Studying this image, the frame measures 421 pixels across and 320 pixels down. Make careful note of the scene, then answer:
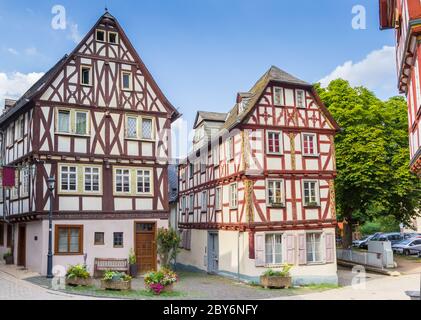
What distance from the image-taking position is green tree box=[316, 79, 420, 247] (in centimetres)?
3244

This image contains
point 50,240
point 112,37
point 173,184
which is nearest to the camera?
point 50,240

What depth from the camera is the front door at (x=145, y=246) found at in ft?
80.5

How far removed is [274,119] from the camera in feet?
86.9

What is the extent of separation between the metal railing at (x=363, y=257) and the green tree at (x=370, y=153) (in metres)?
2.55

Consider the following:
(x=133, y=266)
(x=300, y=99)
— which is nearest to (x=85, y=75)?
(x=133, y=266)

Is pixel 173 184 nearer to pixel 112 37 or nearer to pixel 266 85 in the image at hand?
pixel 266 85

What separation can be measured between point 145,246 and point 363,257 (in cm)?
1688

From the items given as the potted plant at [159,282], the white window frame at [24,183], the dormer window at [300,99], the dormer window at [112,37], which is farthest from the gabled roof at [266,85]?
the white window frame at [24,183]

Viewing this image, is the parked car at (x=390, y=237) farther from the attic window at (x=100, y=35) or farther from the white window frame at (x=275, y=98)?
the attic window at (x=100, y=35)

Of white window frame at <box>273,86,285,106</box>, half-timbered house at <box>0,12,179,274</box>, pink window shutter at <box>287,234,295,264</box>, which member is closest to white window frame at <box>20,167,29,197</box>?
half-timbered house at <box>0,12,179,274</box>

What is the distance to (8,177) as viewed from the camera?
79.4 feet

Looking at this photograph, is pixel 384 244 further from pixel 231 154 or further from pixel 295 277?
pixel 231 154

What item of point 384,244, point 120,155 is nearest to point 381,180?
point 384,244

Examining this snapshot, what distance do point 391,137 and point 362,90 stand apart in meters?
4.25
